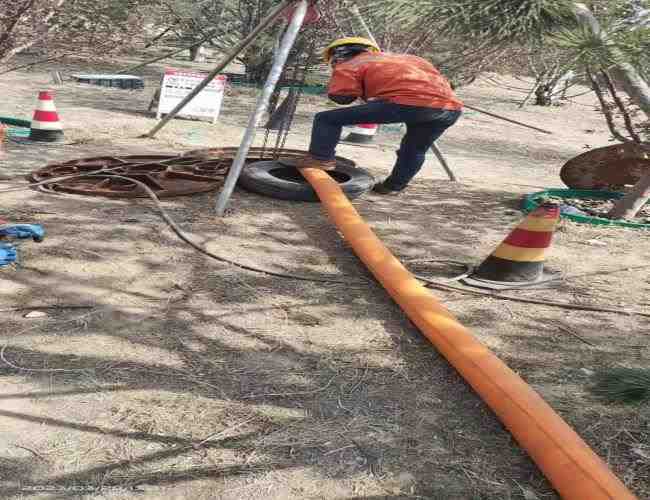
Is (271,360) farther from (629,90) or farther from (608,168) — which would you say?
(608,168)

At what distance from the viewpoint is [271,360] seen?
273 cm

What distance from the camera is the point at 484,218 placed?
5262 mm

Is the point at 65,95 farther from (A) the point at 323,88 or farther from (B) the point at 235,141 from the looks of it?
(A) the point at 323,88

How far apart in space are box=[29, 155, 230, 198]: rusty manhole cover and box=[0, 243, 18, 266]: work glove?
1387 millimetres

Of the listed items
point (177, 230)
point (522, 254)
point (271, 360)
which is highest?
point (522, 254)

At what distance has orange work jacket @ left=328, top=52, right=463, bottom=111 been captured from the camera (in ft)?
16.3

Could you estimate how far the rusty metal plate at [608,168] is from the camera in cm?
587

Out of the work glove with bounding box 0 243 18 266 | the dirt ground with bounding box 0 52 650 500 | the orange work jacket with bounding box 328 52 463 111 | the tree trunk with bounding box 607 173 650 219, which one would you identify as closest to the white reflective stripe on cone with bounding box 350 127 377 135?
the orange work jacket with bounding box 328 52 463 111

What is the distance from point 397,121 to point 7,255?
2862 mm

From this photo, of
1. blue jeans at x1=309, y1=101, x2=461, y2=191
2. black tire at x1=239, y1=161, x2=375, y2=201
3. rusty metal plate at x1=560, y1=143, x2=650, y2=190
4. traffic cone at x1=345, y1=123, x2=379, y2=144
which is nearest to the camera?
blue jeans at x1=309, y1=101, x2=461, y2=191

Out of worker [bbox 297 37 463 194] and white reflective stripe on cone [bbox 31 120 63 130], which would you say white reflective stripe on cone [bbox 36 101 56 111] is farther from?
worker [bbox 297 37 463 194]

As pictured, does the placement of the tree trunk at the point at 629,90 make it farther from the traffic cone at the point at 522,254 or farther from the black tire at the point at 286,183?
the black tire at the point at 286,183

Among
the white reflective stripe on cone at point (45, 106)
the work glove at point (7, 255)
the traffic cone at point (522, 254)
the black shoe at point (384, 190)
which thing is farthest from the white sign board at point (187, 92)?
the traffic cone at point (522, 254)

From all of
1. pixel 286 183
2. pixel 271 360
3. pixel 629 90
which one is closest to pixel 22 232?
pixel 271 360
